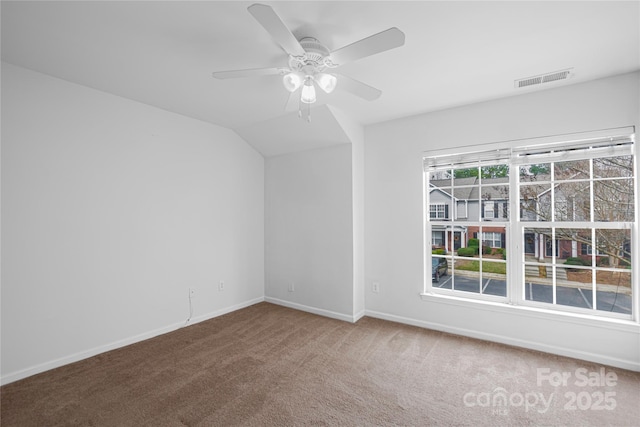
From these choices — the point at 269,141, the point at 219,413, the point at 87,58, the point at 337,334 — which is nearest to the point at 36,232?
the point at 87,58

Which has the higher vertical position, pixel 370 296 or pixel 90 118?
pixel 90 118

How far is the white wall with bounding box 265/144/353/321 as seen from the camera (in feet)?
12.2

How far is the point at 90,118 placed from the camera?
277cm

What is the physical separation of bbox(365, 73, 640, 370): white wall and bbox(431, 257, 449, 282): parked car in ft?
0.61

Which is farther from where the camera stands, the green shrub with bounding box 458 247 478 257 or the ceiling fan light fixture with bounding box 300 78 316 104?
the green shrub with bounding box 458 247 478 257

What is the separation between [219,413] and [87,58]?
2839 millimetres

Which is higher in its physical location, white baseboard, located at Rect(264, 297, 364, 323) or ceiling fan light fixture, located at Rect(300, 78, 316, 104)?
ceiling fan light fixture, located at Rect(300, 78, 316, 104)

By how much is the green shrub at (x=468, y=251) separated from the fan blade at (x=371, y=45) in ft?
8.37

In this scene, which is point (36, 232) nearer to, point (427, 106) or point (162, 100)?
point (162, 100)

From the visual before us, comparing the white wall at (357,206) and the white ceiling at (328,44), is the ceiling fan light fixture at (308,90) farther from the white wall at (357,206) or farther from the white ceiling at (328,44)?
the white wall at (357,206)

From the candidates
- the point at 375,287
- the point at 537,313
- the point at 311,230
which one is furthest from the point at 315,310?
the point at 537,313

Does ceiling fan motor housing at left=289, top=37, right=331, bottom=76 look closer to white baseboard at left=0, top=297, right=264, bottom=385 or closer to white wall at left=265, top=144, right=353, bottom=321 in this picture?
white wall at left=265, top=144, right=353, bottom=321

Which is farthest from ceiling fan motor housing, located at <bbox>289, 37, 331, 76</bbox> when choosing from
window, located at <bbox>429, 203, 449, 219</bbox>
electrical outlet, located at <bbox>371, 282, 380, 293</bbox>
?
electrical outlet, located at <bbox>371, 282, 380, 293</bbox>

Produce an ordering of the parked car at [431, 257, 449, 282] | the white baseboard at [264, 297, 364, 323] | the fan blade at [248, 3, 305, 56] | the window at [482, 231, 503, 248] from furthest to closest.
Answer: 1. the white baseboard at [264, 297, 364, 323]
2. the parked car at [431, 257, 449, 282]
3. the window at [482, 231, 503, 248]
4. the fan blade at [248, 3, 305, 56]
